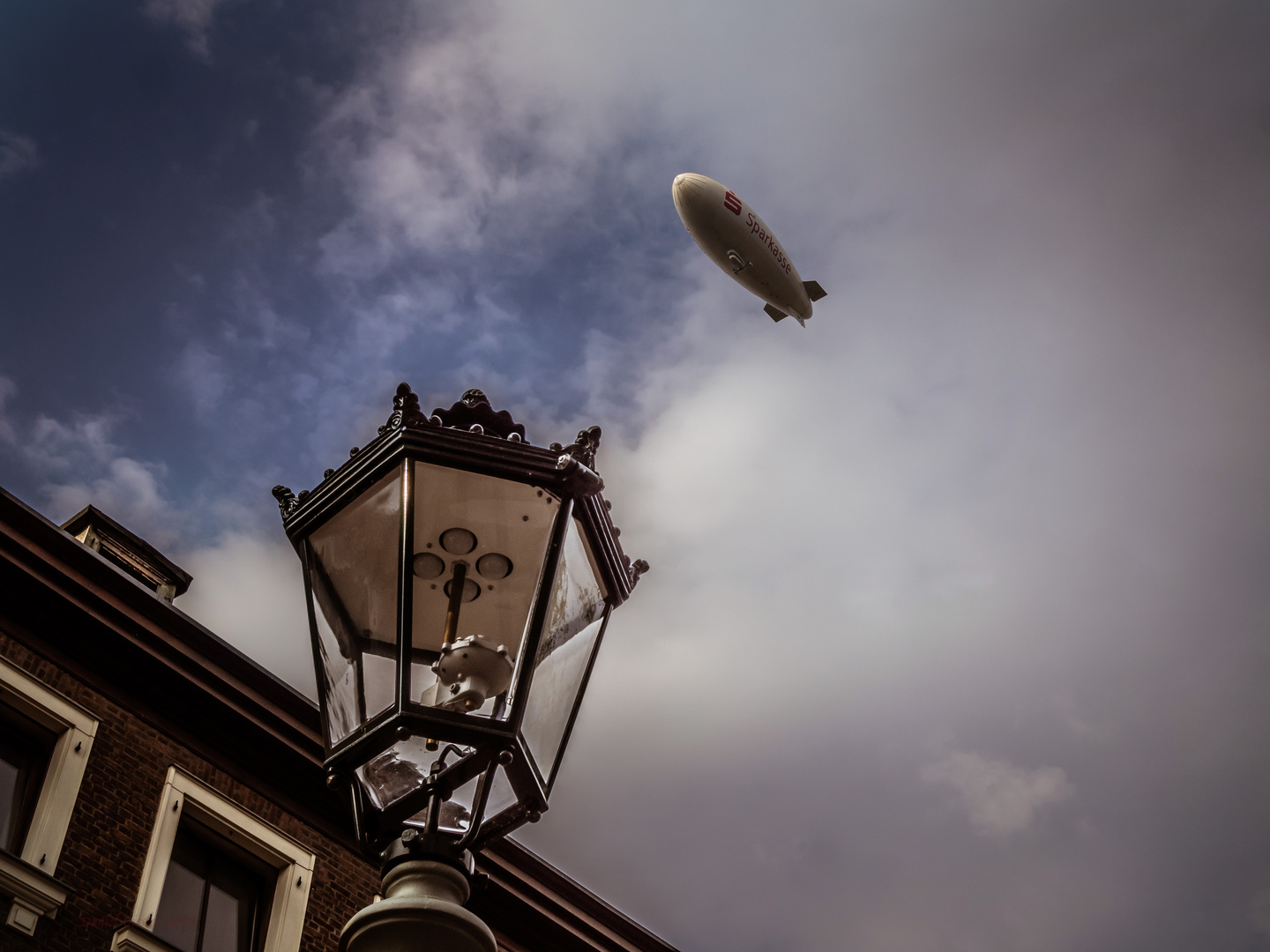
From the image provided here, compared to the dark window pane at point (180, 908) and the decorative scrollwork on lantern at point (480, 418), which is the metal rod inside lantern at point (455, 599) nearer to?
the decorative scrollwork on lantern at point (480, 418)

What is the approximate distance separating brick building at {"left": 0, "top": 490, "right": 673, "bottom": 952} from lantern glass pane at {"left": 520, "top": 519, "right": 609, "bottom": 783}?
674 centimetres

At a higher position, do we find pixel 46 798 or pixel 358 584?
pixel 46 798

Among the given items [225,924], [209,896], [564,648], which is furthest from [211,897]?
[564,648]

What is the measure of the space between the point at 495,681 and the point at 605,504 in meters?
0.86

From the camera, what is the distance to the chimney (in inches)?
506

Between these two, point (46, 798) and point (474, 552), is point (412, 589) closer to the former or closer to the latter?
point (474, 552)

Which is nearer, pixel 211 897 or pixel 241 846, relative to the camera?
pixel 211 897

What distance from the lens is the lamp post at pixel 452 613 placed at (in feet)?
11.5

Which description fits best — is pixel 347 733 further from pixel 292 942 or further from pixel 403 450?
pixel 292 942

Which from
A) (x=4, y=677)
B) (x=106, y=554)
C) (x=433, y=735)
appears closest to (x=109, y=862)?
(x=4, y=677)

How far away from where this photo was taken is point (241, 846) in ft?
36.6

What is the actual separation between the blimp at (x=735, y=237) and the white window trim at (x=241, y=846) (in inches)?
1157

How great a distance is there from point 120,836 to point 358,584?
→ 7.24 meters

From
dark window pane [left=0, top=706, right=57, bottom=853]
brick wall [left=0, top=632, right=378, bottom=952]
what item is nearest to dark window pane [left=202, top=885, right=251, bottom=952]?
brick wall [left=0, top=632, right=378, bottom=952]
